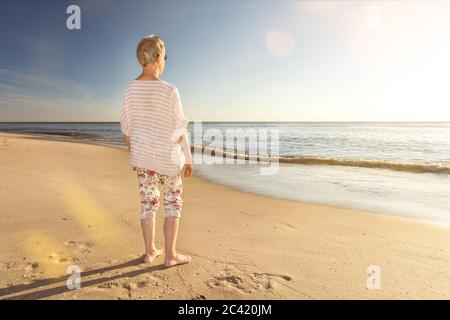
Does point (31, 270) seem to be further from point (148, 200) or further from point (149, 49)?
point (149, 49)

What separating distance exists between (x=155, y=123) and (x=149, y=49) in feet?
2.06

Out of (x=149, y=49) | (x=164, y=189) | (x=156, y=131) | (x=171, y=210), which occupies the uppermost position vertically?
(x=149, y=49)

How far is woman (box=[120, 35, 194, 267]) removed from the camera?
2.83 meters

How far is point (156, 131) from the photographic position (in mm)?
2898

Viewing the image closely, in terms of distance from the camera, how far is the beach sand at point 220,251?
106 inches

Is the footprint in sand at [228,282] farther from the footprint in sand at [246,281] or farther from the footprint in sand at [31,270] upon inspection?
the footprint in sand at [31,270]

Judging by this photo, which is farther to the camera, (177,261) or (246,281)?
(177,261)

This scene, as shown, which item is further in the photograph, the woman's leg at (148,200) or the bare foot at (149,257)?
the bare foot at (149,257)

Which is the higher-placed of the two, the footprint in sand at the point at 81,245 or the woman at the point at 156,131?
the woman at the point at 156,131

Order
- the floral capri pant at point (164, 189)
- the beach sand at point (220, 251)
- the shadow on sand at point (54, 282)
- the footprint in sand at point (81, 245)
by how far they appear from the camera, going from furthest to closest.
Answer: the footprint in sand at point (81, 245) < the floral capri pant at point (164, 189) < the beach sand at point (220, 251) < the shadow on sand at point (54, 282)

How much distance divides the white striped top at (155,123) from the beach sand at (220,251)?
995 millimetres

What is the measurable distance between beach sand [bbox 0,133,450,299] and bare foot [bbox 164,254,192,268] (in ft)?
0.21

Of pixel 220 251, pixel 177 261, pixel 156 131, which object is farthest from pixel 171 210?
pixel 220 251

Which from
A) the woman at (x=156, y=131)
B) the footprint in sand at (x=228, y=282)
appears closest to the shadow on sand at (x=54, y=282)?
the woman at (x=156, y=131)
